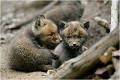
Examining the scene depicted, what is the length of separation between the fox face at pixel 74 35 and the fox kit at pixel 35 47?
0.69m

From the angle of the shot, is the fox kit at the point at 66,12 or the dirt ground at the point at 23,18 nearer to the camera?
the dirt ground at the point at 23,18

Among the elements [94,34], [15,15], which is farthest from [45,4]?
[94,34]

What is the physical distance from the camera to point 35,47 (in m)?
10.9

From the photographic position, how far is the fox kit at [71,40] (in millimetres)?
9953

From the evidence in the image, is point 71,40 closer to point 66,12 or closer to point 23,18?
point 66,12

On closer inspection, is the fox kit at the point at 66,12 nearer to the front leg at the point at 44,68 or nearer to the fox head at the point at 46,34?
the fox head at the point at 46,34

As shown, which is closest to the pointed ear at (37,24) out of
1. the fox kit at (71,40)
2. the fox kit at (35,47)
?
the fox kit at (35,47)

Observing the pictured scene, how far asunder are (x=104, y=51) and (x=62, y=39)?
2589 millimetres

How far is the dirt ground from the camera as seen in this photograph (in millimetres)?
10745

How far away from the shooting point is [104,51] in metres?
7.87

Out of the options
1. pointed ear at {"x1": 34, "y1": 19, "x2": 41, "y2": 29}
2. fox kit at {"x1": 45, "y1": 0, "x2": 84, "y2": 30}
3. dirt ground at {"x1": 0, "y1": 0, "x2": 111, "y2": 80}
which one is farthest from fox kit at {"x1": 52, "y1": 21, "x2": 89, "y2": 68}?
fox kit at {"x1": 45, "y1": 0, "x2": 84, "y2": 30}

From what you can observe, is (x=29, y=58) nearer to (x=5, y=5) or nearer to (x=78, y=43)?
(x=78, y=43)

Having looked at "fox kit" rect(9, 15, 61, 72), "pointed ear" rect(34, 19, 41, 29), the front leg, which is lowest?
the front leg

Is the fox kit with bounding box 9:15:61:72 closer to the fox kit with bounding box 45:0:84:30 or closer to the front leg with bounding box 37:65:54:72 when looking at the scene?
the front leg with bounding box 37:65:54:72
